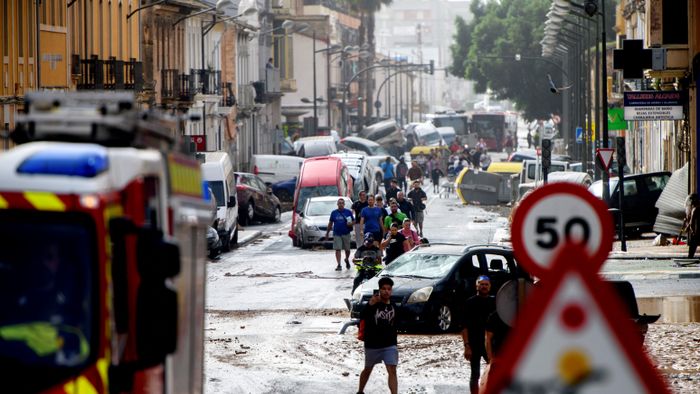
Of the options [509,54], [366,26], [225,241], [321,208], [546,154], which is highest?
[366,26]

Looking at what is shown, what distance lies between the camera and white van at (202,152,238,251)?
40.2 m

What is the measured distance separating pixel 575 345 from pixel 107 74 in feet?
149

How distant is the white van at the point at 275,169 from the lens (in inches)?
2347

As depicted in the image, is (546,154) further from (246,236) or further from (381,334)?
(381,334)

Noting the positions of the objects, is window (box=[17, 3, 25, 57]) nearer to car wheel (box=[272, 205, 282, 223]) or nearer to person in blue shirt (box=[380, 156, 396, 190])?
car wheel (box=[272, 205, 282, 223])

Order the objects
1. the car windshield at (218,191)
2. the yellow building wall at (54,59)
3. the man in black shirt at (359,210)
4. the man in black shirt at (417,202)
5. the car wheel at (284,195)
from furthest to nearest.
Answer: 1. the car wheel at (284,195)
2. the yellow building wall at (54,59)
3. the man in black shirt at (417,202)
4. the car windshield at (218,191)
5. the man in black shirt at (359,210)

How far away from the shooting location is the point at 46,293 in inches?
347

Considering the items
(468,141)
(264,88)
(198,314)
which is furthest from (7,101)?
(468,141)

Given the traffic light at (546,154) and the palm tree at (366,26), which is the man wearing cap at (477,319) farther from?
the palm tree at (366,26)

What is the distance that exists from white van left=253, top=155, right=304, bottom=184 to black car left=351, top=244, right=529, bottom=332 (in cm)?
3500

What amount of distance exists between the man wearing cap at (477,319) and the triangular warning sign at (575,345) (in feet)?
33.9

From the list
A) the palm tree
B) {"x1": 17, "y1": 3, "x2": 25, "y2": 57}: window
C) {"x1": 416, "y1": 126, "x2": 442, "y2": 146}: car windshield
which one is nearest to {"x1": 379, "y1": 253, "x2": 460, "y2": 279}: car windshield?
{"x1": 17, "y1": 3, "x2": 25, "y2": 57}: window

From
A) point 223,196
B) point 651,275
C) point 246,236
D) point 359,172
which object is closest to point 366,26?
point 359,172

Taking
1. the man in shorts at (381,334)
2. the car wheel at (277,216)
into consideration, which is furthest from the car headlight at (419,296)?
the car wheel at (277,216)
